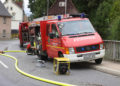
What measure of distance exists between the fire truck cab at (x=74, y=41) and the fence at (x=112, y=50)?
1008mm

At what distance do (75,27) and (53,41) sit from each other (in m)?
1.39

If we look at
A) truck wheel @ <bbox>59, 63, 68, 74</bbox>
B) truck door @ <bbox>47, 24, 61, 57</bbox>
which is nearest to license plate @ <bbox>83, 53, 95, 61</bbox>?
truck door @ <bbox>47, 24, 61, 57</bbox>

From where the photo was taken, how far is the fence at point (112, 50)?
12.4m

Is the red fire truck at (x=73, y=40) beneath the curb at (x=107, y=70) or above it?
above

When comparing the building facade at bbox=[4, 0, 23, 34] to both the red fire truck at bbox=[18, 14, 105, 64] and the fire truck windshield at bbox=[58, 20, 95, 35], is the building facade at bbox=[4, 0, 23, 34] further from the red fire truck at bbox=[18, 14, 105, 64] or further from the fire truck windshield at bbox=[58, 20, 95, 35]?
the fire truck windshield at bbox=[58, 20, 95, 35]

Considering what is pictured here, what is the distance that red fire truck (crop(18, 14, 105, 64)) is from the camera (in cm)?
1099

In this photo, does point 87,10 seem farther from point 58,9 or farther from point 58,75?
point 58,75

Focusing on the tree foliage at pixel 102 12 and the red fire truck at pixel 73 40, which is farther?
the tree foliage at pixel 102 12

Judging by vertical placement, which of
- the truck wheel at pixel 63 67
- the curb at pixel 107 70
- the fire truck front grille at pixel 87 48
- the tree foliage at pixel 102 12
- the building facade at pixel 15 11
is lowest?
the curb at pixel 107 70

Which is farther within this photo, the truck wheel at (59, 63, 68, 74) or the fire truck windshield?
the fire truck windshield

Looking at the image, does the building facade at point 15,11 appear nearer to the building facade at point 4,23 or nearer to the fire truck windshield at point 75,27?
the building facade at point 4,23

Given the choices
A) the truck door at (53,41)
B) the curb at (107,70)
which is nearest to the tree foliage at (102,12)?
the curb at (107,70)

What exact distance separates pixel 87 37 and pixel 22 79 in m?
4.09

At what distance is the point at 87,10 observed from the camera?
136 feet
